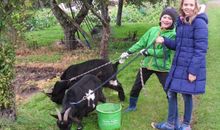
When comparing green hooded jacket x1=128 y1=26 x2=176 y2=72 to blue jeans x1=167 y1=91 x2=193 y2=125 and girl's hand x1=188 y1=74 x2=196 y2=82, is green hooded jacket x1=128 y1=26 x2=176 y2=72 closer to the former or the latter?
blue jeans x1=167 y1=91 x2=193 y2=125

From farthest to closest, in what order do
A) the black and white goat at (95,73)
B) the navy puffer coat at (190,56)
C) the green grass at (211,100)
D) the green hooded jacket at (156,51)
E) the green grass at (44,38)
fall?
the green grass at (44,38)
the black and white goat at (95,73)
the green grass at (211,100)
the green hooded jacket at (156,51)
the navy puffer coat at (190,56)

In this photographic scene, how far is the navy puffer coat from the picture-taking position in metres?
6.03

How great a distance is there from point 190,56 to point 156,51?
1.04 meters

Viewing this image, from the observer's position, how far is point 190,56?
6.17 m

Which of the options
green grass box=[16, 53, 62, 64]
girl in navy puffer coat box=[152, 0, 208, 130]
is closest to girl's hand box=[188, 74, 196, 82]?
girl in navy puffer coat box=[152, 0, 208, 130]

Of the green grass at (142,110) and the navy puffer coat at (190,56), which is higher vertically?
the navy puffer coat at (190,56)

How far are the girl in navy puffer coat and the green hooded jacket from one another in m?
0.56

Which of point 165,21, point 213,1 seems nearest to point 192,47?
point 165,21

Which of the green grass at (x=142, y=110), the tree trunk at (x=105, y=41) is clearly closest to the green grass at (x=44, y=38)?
the tree trunk at (x=105, y=41)

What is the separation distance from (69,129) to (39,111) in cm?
168

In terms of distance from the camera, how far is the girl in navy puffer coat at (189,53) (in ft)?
19.8

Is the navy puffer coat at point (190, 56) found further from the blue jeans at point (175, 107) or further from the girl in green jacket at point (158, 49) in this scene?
the girl in green jacket at point (158, 49)

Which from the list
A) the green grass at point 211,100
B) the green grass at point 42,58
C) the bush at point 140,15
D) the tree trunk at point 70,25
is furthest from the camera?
the bush at point 140,15

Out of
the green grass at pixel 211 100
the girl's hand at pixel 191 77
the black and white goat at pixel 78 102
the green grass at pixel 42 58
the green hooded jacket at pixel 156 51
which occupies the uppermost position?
the green hooded jacket at pixel 156 51
